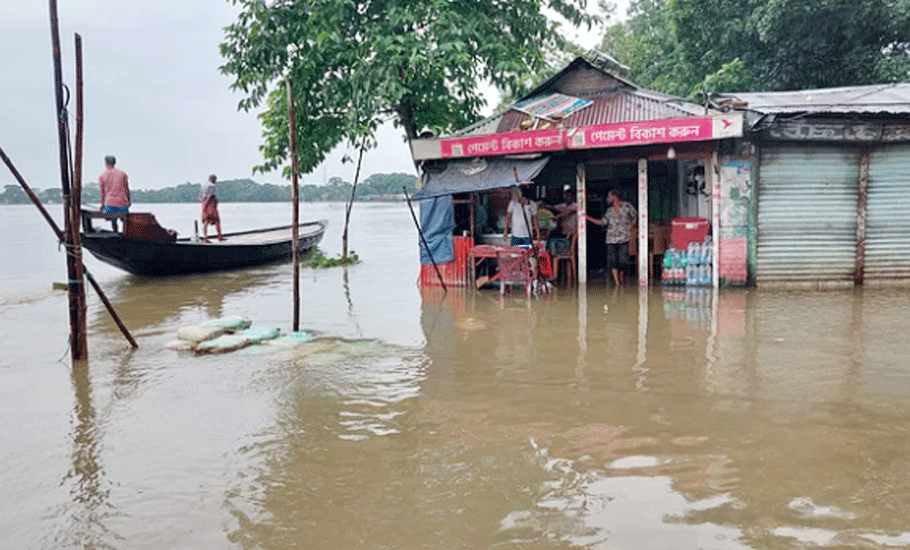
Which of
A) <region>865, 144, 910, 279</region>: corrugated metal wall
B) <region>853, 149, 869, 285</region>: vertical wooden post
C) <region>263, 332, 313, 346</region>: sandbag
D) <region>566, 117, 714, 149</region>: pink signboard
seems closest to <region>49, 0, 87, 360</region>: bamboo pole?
<region>263, 332, 313, 346</region>: sandbag

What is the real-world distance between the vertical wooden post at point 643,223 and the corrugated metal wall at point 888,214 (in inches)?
139

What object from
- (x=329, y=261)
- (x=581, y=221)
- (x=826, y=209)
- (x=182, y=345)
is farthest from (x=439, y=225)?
(x=826, y=209)

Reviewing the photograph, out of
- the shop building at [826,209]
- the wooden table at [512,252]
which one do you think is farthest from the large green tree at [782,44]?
the wooden table at [512,252]

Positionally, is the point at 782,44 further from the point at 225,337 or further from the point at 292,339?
the point at 225,337

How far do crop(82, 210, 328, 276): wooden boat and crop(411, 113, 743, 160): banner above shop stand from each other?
6.59 metres

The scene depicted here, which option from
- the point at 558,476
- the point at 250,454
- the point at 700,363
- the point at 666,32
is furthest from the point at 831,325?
the point at 666,32

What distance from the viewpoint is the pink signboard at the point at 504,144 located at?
11.7 metres

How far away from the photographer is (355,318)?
10.4 meters

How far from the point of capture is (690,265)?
12.0 meters

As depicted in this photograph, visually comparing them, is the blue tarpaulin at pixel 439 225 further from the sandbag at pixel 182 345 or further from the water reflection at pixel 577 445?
the sandbag at pixel 182 345

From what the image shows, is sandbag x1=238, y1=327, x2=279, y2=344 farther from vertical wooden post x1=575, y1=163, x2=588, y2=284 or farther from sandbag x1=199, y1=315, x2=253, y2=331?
vertical wooden post x1=575, y1=163, x2=588, y2=284

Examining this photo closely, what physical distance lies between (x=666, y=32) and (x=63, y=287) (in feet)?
66.5

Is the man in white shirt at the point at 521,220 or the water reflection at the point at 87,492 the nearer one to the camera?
the water reflection at the point at 87,492

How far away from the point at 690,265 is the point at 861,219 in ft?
9.12
